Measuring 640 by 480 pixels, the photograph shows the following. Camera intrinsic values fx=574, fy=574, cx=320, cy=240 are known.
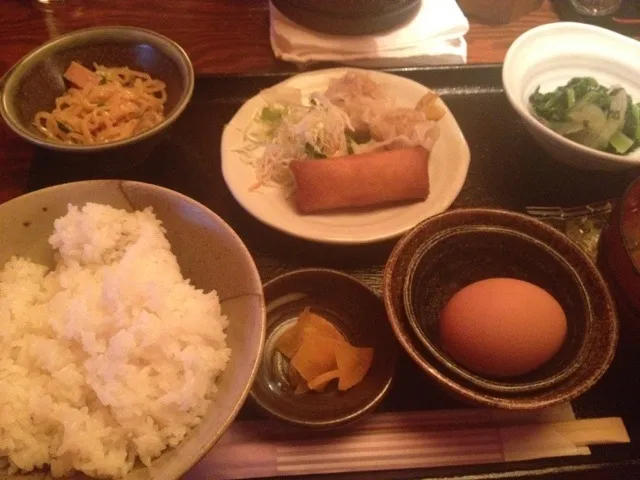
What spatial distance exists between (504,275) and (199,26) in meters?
1.60

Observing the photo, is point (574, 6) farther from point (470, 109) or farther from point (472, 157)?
point (472, 157)

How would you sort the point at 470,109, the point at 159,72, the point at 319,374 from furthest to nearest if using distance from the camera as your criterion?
the point at 470,109 < the point at 159,72 < the point at 319,374

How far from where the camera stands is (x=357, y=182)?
1.68 metres

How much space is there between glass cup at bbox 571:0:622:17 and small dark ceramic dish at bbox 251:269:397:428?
179 cm

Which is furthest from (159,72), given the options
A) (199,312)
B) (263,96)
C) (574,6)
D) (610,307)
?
(574,6)

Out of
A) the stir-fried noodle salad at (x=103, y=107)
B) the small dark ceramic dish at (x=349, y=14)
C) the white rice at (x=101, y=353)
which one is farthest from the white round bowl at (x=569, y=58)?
the white rice at (x=101, y=353)

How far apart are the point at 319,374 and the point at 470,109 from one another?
46.1 inches

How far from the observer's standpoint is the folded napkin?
6.95 ft

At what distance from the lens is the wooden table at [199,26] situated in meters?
2.17

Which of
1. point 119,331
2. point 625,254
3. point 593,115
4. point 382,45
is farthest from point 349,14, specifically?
point 119,331

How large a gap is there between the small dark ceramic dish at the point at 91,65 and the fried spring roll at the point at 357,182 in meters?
0.42

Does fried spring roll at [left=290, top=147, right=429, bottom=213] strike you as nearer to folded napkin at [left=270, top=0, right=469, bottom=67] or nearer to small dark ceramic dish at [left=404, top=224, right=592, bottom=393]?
small dark ceramic dish at [left=404, top=224, right=592, bottom=393]

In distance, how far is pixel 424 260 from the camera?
1377 millimetres

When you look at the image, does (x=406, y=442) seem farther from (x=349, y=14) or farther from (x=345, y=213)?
(x=349, y=14)
